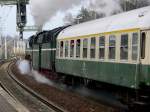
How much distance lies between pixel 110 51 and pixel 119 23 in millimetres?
996

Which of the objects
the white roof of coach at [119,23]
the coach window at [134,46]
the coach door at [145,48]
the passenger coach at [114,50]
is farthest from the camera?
the coach window at [134,46]

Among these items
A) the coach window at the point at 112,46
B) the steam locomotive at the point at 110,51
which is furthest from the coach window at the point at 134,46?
the coach window at the point at 112,46

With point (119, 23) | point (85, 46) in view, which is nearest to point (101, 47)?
point (119, 23)

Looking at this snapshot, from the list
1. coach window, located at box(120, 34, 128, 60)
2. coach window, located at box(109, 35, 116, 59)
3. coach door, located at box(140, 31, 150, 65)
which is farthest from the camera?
coach window, located at box(109, 35, 116, 59)

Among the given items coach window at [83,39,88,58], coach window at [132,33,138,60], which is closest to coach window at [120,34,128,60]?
coach window at [132,33,138,60]

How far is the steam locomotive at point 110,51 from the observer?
12703 millimetres

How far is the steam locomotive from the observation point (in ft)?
41.7

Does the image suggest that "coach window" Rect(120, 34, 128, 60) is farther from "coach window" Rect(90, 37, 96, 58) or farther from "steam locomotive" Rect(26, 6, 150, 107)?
"coach window" Rect(90, 37, 96, 58)

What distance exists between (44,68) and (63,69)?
5.59 meters

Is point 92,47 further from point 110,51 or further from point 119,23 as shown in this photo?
point 119,23


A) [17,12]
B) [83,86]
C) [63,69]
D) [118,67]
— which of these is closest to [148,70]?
[118,67]

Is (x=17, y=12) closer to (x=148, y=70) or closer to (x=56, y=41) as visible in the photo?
(x=56, y=41)

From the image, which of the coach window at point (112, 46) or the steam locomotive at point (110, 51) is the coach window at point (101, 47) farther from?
the coach window at point (112, 46)

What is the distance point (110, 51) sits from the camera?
14930 millimetres
